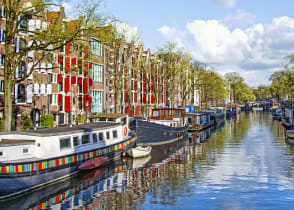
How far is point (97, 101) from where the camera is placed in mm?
60125

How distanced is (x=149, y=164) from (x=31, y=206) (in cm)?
1381

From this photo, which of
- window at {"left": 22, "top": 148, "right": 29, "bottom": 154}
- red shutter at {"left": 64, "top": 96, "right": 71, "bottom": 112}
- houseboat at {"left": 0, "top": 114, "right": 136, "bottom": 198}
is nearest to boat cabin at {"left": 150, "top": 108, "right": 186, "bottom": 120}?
red shutter at {"left": 64, "top": 96, "right": 71, "bottom": 112}

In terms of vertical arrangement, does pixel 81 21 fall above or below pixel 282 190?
above

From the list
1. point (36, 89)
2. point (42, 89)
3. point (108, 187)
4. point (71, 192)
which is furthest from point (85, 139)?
point (42, 89)

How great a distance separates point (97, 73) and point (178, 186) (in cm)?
4130

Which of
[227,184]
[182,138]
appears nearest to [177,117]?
[182,138]

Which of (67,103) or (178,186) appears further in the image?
(67,103)

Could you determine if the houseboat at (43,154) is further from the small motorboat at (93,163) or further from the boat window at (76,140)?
the small motorboat at (93,163)

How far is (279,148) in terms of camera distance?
40.5 meters

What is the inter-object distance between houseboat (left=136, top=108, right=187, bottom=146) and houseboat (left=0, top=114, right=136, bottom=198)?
422 inches

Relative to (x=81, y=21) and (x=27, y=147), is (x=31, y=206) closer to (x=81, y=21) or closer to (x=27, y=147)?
(x=27, y=147)

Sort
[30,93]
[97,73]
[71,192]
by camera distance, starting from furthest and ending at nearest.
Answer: [97,73] < [30,93] < [71,192]

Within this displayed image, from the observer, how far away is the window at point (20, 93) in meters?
40.6

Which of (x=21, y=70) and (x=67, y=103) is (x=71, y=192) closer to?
(x=21, y=70)
